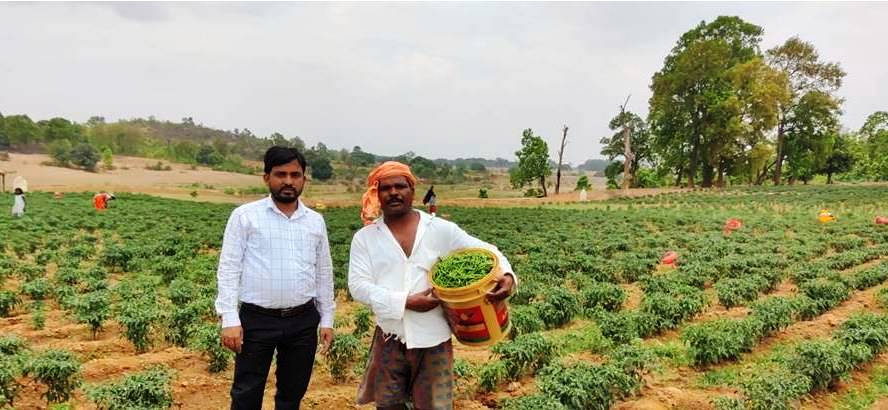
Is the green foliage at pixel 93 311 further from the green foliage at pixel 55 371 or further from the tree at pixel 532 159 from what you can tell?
the tree at pixel 532 159

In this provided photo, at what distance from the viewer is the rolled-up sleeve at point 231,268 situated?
10.4 ft

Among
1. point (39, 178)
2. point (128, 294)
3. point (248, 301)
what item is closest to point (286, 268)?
point (248, 301)

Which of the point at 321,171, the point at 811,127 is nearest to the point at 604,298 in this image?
the point at 811,127

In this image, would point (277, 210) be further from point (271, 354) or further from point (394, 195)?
point (271, 354)

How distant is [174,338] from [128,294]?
2636 mm

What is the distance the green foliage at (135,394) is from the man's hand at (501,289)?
2.85 m

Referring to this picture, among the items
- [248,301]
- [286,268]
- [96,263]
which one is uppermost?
[286,268]

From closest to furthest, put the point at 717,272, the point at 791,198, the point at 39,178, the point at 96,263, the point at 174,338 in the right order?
the point at 174,338 → the point at 717,272 → the point at 96,263 → the point at 791,198 → the point at 39,178

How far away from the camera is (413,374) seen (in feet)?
10.5

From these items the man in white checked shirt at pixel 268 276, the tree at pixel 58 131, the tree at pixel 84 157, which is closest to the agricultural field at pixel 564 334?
the man in white checked shirt at pixel 268 276

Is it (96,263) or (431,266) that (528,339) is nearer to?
(431,266)

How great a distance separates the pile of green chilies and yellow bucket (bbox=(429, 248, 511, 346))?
3cm

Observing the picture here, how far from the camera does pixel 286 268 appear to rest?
327 centimetres

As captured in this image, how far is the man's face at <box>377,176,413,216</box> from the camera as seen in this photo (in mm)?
3020
